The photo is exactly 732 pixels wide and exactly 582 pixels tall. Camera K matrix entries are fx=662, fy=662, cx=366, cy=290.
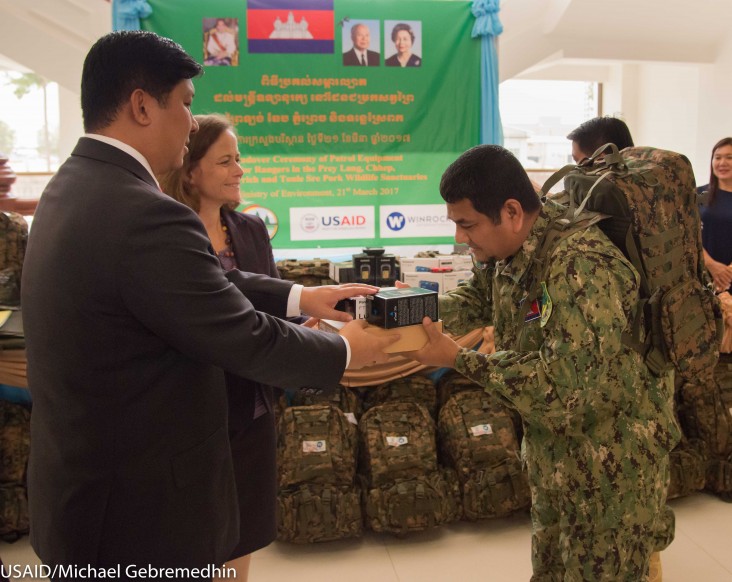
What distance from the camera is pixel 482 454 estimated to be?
317cm

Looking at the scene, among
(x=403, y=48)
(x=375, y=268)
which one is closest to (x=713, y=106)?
(x=403, y=48)

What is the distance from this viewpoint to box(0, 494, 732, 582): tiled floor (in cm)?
280

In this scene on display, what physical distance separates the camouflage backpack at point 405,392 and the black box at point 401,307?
181cm

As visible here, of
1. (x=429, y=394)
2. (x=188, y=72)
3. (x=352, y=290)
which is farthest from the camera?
(x=429, y=394)

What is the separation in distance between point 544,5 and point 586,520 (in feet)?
15.1

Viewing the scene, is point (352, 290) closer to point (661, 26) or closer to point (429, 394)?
point (429, 394)

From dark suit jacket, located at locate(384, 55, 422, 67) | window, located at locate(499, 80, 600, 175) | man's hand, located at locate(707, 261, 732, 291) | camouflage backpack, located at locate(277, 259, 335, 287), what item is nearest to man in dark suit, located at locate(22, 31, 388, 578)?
camouflage backpack, located at locate(277, 259, 335, 287)

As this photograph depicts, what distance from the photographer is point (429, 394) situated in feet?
11.4

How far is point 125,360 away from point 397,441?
2.12 m

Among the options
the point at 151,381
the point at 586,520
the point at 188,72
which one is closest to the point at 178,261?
the point at 151,381

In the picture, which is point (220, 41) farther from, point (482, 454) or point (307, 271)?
point (482, 454)

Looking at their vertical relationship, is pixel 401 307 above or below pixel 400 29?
below

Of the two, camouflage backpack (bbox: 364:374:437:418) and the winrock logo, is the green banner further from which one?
camouflage backpack (bbox: 364:374:437:418)

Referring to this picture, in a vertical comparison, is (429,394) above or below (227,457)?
below
